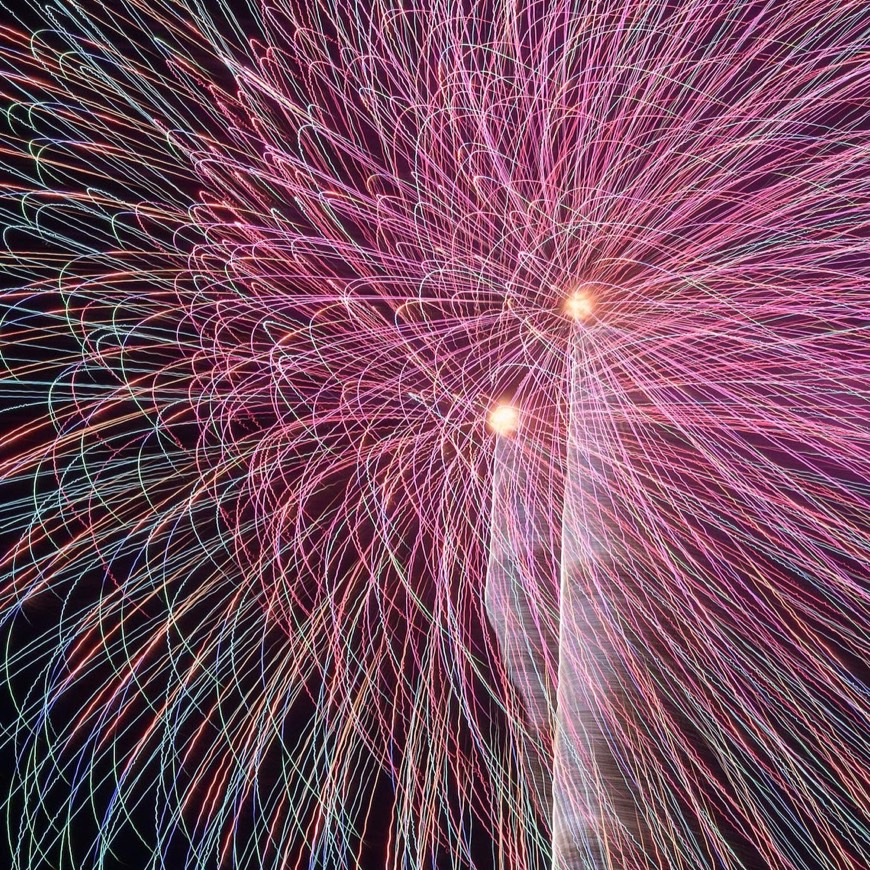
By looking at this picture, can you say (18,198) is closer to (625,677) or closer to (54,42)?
(54,42)

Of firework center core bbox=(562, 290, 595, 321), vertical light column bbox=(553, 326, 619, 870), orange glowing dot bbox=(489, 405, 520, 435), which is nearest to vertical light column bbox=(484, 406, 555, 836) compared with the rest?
orange glowing dot bbox=(489, 405, 520, 435)

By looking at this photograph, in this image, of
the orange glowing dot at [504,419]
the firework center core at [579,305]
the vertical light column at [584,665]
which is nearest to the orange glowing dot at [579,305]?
the firework center core at [579,305]

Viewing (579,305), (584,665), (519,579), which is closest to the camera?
(584,665)

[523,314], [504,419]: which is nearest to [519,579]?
[504,419]

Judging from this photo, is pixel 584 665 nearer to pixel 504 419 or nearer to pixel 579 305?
pixel 504 419

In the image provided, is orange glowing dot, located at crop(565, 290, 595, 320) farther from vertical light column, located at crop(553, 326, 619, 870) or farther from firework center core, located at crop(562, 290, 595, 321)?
vertical light column, located at crop(553, 326, 619, 870)

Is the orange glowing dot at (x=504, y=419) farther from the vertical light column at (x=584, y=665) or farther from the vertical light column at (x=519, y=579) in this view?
the vertical light column at (x=584, y=665)

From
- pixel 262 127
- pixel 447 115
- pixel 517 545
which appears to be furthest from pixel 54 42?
pixel 517 545
